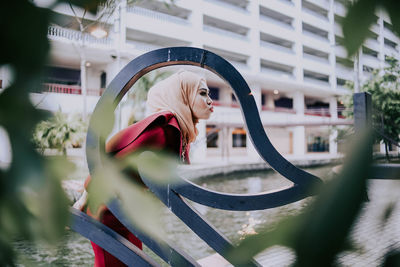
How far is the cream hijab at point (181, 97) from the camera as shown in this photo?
1.13 metres

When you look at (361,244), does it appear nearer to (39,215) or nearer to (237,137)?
(39,215)

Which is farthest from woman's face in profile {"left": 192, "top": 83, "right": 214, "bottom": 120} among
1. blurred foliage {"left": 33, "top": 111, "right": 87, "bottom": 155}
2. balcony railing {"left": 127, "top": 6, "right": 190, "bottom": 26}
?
balcony railing {"left": 127, "top": 6, "right": 190, "bottom": 26}

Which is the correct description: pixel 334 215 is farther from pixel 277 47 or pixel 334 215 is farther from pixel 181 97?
pixel 277 47

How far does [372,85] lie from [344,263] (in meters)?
9.40

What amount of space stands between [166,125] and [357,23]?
0.81 m

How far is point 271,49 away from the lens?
1803 centimetres

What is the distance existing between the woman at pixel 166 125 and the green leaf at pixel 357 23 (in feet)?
2.40

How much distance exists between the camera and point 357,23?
23cm

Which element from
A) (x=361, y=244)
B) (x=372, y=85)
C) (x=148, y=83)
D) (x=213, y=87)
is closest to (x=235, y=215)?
(x=361, y=244)

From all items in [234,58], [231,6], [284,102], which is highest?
[231,6]

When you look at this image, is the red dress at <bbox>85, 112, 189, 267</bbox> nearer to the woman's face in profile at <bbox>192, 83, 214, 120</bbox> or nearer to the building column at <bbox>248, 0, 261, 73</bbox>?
the woman's face in profile at <bbox>192, 83, 214, 120</bbox>

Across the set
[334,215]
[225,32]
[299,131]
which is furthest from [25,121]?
[299,131]

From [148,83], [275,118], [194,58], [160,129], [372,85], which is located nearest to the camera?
[194,58]

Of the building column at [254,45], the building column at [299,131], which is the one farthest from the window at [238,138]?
the building column at [254,45]
